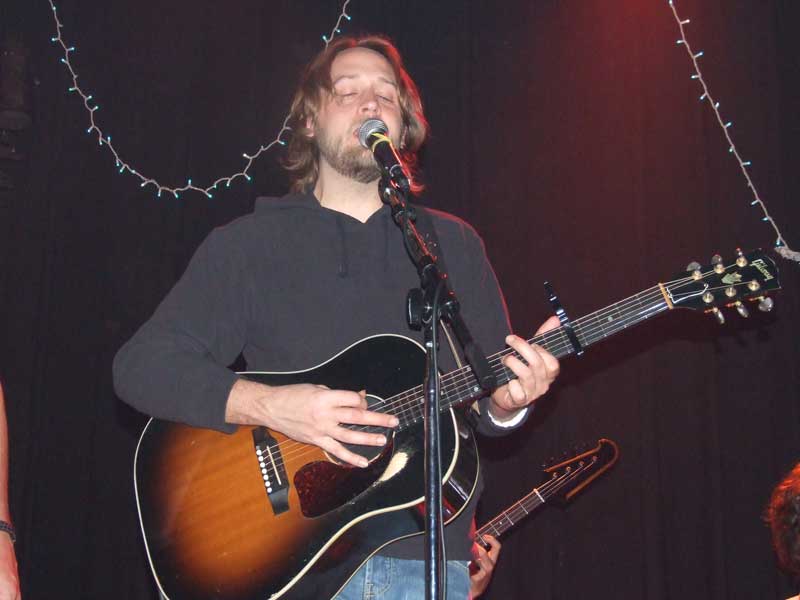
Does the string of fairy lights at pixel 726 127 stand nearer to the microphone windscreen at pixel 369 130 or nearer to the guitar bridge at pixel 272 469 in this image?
the microphone windscreen at pixel 369 130

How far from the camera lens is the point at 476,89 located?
4.52 meters

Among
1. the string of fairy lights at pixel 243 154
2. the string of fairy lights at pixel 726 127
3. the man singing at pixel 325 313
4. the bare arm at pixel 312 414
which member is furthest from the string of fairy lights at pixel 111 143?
the bare arm at pixel 312 414

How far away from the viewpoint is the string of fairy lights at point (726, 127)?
424 centimetres

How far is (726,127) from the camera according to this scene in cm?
438

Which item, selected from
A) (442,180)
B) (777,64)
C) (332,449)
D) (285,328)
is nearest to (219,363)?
(285,328)

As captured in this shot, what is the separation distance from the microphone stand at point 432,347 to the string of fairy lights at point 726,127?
116 inches

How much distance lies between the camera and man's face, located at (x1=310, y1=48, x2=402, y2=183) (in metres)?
2.61

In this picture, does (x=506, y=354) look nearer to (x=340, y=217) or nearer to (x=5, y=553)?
(x=340, y=217)

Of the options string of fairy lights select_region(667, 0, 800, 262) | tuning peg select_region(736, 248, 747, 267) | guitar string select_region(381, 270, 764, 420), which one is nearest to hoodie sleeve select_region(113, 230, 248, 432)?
guitar string select_region(381, 270, 764, 420)

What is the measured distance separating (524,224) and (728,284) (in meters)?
2.23

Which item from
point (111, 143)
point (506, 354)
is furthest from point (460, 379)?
point (111, 143)

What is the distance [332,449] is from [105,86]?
300cm

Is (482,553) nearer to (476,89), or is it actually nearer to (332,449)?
(332,449)

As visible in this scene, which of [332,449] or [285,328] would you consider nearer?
[332,449]
